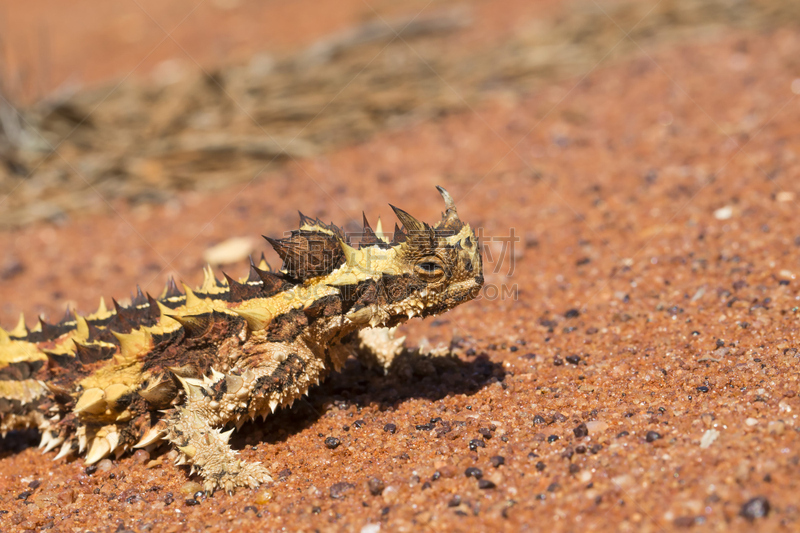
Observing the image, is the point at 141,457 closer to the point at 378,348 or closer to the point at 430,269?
the point at 378,348

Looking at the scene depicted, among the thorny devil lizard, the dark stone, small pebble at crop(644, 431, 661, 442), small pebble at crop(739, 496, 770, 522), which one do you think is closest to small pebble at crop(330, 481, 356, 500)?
the thorny devil lizard

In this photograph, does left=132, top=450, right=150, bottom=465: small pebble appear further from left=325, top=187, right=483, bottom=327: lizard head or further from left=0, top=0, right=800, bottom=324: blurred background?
left=0, top=0, right=800, bottom=324: blurred background

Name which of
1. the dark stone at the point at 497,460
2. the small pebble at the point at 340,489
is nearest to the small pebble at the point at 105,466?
the small pebble at the point at 340,489

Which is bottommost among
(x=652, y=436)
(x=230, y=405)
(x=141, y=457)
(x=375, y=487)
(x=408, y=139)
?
(x=652, y=436)

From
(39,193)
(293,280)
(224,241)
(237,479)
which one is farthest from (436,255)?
(39,193)

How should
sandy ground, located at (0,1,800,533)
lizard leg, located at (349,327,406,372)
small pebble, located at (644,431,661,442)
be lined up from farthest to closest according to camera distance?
lizard leg, located at (349,327,406,372) < small pebble, located at (644,431,661,442) < sandy ground, located at (0,1,800,533)

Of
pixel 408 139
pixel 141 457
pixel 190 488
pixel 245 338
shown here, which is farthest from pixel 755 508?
pixel 408 139

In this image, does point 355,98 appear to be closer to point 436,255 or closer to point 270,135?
point 270,135
